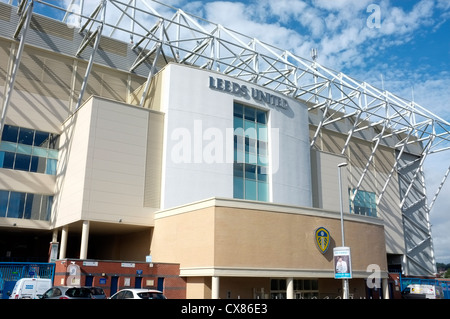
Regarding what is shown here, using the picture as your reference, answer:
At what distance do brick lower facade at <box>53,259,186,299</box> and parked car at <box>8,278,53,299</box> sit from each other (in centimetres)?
225

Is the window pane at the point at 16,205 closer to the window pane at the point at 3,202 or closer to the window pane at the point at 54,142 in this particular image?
the window pane at the point at 3,202

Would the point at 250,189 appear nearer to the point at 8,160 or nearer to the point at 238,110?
the point at 238,110

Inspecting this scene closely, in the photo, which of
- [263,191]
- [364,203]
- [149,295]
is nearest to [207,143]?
[263,191]

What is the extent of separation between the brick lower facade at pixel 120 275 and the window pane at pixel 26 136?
13.0 m

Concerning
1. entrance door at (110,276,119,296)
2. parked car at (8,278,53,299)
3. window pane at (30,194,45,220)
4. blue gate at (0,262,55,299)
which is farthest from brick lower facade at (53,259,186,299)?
window pane at (30,194,45,220)

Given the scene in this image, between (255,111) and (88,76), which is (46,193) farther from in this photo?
(255,111)

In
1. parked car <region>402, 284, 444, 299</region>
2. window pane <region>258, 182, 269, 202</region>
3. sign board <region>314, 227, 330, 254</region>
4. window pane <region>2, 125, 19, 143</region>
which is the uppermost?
window pane <region>2, 125, 19, 143</region>

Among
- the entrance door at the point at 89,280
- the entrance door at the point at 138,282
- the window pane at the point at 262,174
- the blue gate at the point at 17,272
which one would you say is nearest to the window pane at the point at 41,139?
the blue gate at the point at 17,272

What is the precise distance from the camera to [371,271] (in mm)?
33125

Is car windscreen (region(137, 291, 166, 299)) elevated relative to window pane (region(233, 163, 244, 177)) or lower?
lower

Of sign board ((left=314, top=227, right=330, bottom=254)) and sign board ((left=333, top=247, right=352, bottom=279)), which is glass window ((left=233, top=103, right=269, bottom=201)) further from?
sign board ((left=333, top=247, right=352, bottom=279))

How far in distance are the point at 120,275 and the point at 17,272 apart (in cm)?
641

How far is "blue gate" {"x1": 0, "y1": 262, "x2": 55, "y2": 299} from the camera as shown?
1019 inches

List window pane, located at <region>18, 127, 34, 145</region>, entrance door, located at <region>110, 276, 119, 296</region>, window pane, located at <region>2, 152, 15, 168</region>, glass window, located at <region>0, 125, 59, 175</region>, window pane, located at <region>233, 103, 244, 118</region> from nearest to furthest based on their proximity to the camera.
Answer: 1. entrance door, located at <region>110, 276, 119, 296</region>
2. window pane, located at <region>2, 152, 15, 168</region>
3. glass window, located at <region>0, 125, 59, 175</region>
4. window pane, located at <region>18, 127, 34, 145</region>
5. window pane, located at <region>233, 103, 244, 118</region>
